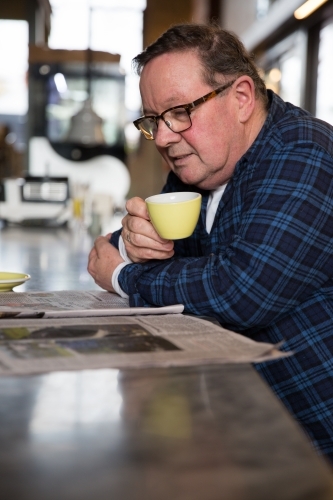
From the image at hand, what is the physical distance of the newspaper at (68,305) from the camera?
36.1 inches

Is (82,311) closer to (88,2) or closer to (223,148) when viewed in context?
(223,148)

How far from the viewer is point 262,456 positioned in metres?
0.41

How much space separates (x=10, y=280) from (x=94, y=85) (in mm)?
6112

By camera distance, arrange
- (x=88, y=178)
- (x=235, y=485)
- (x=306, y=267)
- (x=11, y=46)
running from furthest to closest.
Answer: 1. (x=11, y=46)
2. (x=88, y=178)
3. (x=306, y=267)
4. (x=235, y=485)

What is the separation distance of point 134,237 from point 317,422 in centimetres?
43

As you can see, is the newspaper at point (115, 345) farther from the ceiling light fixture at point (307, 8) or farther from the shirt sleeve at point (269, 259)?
the ceiling light fixture at point (307, 8)

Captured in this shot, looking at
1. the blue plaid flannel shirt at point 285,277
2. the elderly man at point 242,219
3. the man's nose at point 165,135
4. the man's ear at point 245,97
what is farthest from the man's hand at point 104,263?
the man's ear at point 245,97

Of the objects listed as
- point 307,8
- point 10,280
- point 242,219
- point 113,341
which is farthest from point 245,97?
point 307,8

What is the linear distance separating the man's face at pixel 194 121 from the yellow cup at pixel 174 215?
0.17 metres

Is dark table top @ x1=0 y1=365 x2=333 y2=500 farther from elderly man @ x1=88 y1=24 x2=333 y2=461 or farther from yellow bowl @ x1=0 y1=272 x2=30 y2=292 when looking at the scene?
yellow bowl @ x1=0 y1=272 x2=30 y2=292

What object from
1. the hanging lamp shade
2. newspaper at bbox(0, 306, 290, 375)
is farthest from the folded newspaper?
the hanging lamp shade

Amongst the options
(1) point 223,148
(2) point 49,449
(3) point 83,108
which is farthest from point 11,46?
(2) point 49,449

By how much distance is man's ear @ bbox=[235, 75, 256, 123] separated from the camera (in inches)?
49.7

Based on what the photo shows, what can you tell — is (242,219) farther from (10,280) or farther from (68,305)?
(10,280)
